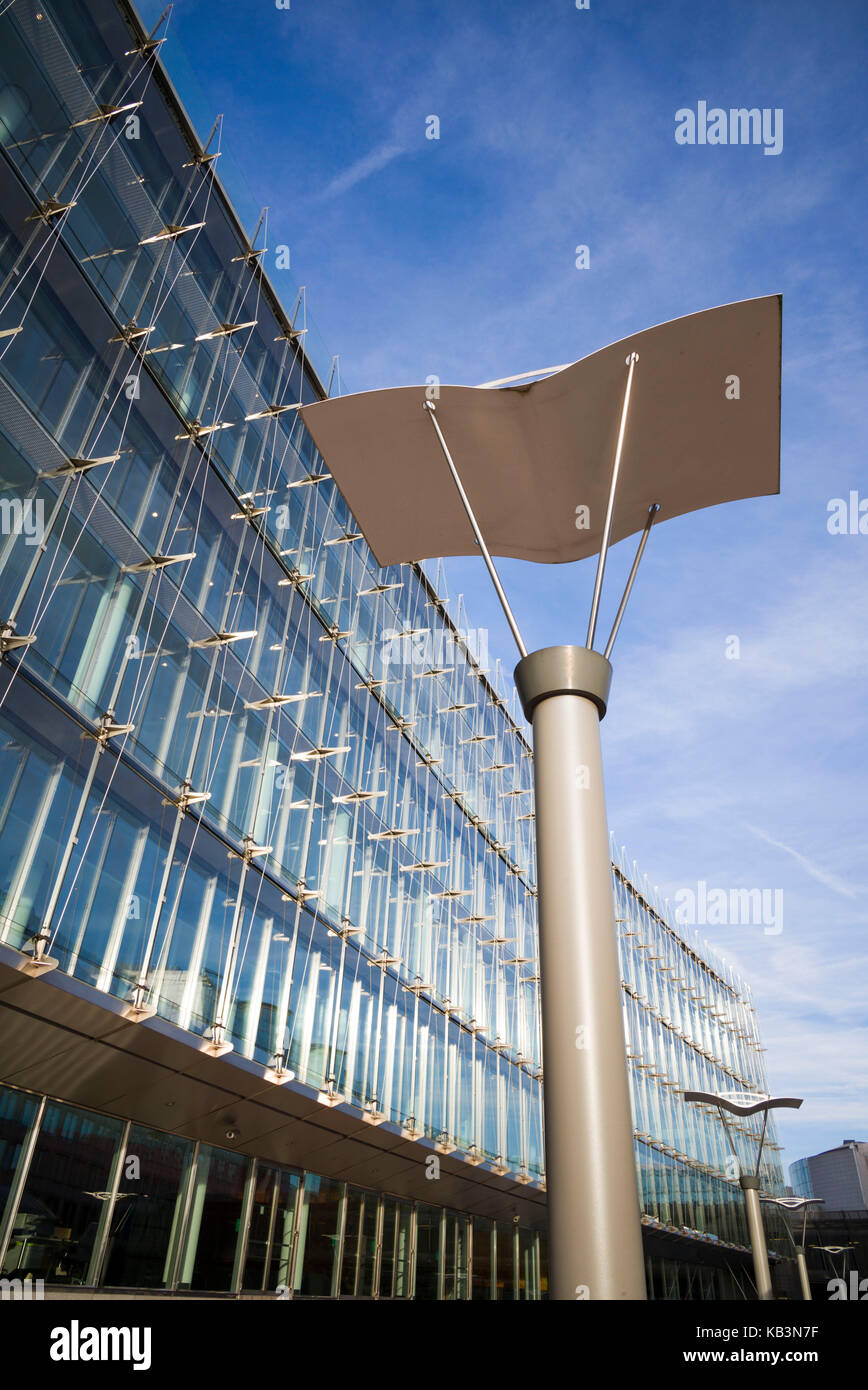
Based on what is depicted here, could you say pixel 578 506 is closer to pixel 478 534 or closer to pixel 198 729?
pixel 478 534

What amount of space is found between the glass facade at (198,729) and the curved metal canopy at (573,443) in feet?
17.7

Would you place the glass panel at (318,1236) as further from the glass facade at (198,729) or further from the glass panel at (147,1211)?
the glass panel at (147,1211)

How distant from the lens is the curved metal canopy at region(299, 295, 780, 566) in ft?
20.4

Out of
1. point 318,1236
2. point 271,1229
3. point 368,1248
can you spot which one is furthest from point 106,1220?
point 368,1248

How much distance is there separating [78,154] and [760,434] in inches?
407

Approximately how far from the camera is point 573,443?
6.57 m

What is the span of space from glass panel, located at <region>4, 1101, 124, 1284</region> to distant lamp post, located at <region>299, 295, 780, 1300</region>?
7531mm

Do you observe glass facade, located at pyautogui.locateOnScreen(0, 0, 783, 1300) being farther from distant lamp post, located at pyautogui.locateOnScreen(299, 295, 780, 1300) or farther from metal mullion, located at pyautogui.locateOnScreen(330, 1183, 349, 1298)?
distant lamp post, located at pyautogui.locateOnScreen(299, 295, 780, 1300)

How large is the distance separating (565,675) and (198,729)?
32.0ft

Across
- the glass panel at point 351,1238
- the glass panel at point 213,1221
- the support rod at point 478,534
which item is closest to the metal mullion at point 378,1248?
the glass panel at point 351,1238

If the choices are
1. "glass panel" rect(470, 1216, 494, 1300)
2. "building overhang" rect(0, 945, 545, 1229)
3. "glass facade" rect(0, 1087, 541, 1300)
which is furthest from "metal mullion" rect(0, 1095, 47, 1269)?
"glass panel" rect(470, 1216, 494, 1300)

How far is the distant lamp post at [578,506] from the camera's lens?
4246mm

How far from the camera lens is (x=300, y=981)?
16.0m
